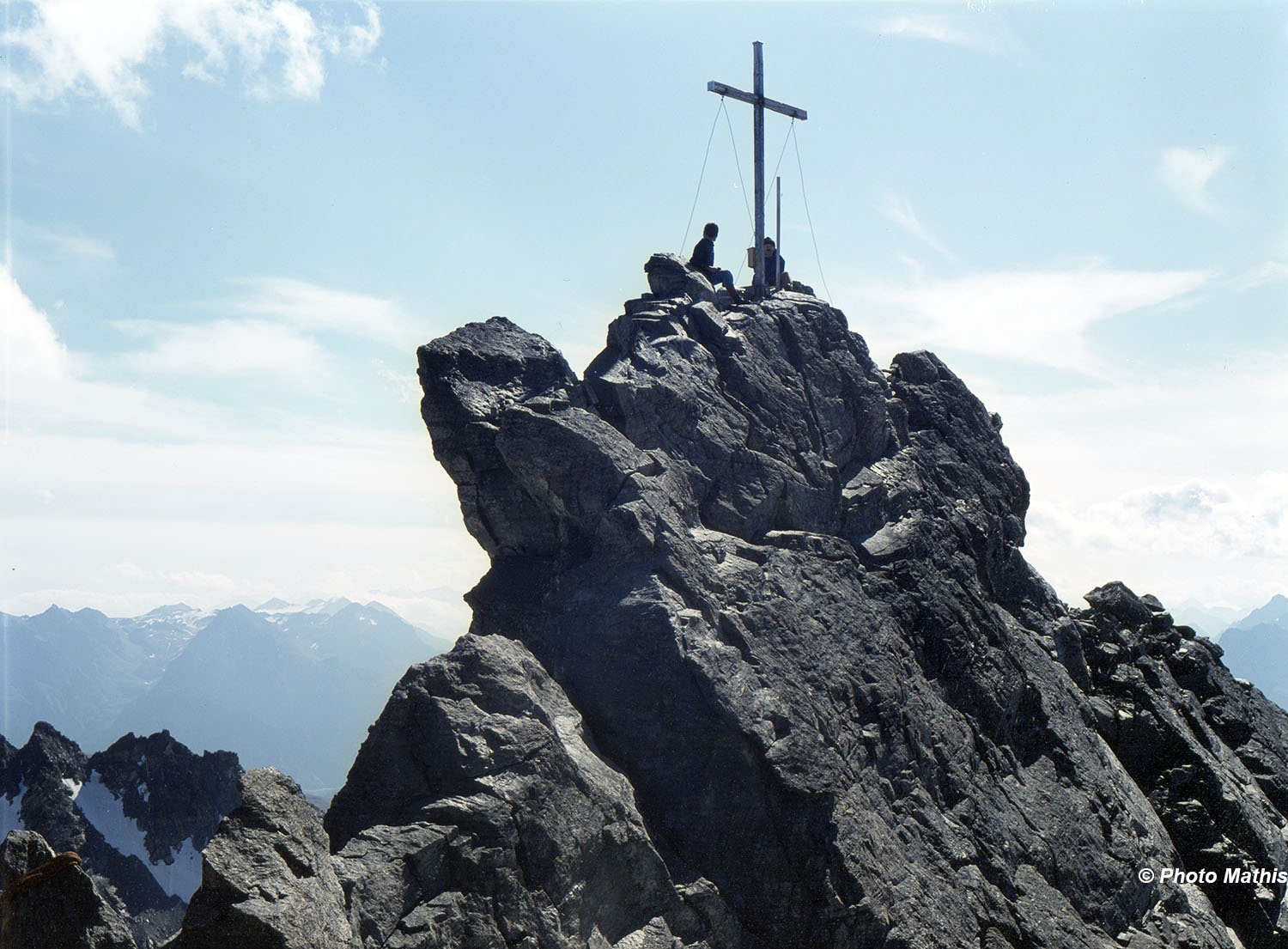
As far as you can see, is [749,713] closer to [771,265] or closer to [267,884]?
[267,884]

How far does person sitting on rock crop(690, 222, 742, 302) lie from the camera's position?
3042 centimetres

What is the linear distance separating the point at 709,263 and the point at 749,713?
15999 millimetres

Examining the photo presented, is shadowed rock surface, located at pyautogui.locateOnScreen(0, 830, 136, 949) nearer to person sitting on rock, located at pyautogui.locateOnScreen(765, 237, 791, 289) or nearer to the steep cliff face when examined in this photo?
person sitting on rock, located at pyautogui.locateOnScreen(765, 237, 791, 289)

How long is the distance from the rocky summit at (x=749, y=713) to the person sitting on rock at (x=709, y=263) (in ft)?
3.37

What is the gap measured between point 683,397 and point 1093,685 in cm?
1747

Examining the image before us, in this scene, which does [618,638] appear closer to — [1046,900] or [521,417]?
[521,417]

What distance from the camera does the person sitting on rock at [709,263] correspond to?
30422 mm

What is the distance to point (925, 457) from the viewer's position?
1218 inches

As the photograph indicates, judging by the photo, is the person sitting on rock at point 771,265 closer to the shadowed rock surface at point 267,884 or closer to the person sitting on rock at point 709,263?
the person sitting on rock at point 709,263

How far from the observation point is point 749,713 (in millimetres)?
19953

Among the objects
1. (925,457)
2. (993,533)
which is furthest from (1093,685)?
(925,457)

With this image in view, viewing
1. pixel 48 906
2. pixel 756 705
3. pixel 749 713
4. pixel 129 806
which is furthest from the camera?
pixel 129 806

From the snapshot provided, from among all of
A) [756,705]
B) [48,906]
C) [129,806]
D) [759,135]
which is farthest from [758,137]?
[129,806]

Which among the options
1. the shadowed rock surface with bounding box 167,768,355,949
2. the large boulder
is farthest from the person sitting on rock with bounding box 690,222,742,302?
the shadowed rock surface with bounding box 167,768,355,949
